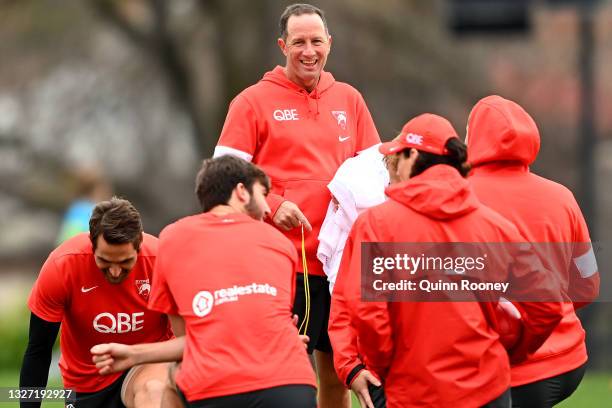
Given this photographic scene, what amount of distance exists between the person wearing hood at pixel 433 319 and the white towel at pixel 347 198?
1.14 m

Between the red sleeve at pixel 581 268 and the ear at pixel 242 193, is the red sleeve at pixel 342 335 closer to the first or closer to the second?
the ear at pixel 242 193

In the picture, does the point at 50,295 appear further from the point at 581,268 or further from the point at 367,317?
the point at 581,268

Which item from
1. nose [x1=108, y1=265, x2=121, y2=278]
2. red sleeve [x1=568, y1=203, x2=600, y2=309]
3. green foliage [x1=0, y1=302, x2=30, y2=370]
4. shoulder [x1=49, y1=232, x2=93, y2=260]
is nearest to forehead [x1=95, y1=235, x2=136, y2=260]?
nose [x1=108, y1=265, x2=121, y2=278]

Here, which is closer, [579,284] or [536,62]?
[579,284]

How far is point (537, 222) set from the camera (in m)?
6.66

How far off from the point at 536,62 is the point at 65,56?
7.63 metres

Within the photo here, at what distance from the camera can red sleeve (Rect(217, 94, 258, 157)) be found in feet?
24.8

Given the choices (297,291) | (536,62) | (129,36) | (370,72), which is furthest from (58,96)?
(297,291)

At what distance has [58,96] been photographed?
888 inches

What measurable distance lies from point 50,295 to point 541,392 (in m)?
2.65

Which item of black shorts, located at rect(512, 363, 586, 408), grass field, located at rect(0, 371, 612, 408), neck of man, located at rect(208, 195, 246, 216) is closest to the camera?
neck of man, located at rect(208, 195, 246, 216)

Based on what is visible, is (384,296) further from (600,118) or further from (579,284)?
(600,118)

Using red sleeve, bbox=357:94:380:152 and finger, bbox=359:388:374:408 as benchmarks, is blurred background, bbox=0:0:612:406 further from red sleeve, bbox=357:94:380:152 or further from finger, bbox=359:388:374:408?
finger, bbox=359:388:374:408
